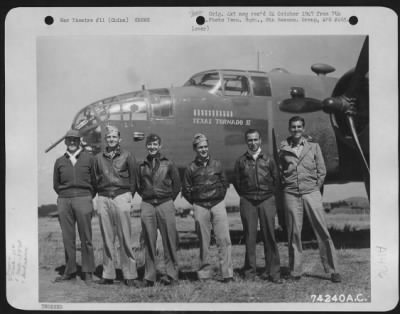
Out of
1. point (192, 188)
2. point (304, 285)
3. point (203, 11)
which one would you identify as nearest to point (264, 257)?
point (304, 285)

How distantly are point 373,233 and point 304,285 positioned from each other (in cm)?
112

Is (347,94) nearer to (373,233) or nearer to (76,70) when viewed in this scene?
(373,233)

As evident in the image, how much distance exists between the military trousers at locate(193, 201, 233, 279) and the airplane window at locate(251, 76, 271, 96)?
1656 millimetres

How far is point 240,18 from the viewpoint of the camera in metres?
6.89

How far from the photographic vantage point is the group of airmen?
6785mm

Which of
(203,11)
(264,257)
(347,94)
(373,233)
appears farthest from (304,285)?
(203,11)

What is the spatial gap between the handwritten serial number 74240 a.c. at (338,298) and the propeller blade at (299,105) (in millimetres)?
2461

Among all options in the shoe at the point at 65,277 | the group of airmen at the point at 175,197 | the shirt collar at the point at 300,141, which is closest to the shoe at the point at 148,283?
the group of airmen at the point at 175,197

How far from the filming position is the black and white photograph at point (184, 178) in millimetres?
6827

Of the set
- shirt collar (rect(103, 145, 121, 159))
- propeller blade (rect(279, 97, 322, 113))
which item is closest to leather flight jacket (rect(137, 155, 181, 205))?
shirt collar (rect(103, 145, 121, 159))


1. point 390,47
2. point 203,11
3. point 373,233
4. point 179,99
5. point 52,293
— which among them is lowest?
point 52,293

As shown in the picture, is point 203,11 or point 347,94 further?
point 347,94

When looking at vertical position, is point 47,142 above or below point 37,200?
above

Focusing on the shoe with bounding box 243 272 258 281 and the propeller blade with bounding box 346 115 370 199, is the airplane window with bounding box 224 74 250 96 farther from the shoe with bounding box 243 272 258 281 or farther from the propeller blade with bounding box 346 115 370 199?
the shoe with bounding box 243 272 258 281
